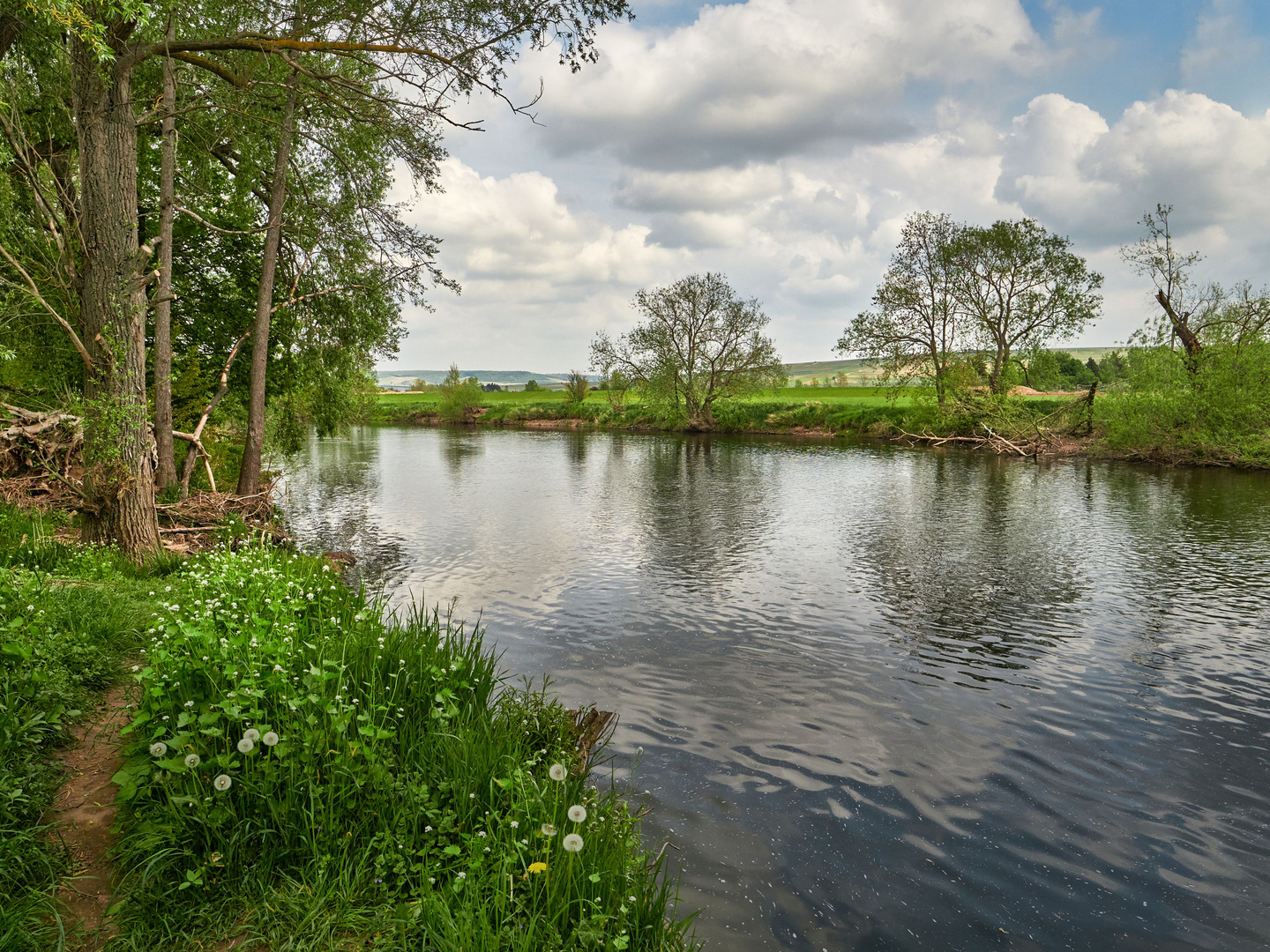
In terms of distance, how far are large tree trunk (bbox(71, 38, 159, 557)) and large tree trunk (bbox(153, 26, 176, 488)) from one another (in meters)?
0.83

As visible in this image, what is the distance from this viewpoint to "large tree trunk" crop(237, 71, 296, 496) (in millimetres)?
16453

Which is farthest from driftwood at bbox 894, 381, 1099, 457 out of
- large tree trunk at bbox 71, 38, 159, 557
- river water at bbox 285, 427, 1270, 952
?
large tree trunk at bbox 71, 38, 159, 557

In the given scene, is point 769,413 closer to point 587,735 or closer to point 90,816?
point 587,735

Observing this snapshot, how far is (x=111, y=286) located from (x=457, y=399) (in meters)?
84.7

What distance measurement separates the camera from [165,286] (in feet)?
42.5

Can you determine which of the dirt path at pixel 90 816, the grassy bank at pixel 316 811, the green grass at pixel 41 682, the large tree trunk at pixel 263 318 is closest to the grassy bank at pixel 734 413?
the large tree trunk at pixel 263 318

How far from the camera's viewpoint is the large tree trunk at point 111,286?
9.83 metres

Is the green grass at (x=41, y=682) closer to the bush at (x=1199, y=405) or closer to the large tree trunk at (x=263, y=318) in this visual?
the large tree trunk at (x=263, y=318)

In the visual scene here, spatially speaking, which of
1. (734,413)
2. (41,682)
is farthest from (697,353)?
(41,682)

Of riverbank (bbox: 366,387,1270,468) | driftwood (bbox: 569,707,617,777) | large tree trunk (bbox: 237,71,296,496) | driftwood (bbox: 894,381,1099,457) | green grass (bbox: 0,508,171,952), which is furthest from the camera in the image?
driftwood (bbox: 894,381,1099,457)

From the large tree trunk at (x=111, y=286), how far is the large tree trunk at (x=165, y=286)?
83cm

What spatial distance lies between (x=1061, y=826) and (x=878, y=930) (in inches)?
100

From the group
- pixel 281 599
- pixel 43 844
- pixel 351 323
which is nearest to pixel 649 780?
pixel 281 599

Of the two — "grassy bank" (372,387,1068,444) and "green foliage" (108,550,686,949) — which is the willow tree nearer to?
"green foliage" (108,550,686,949)
